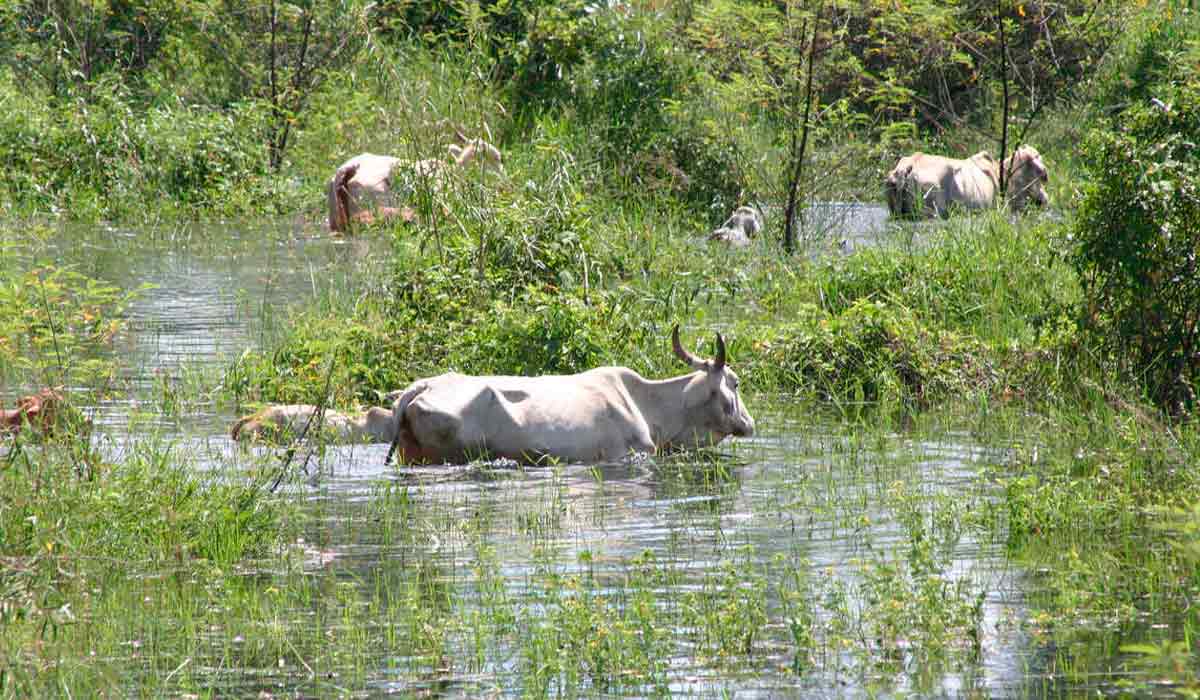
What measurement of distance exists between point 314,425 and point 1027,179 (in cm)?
1243

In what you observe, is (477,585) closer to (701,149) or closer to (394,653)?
(394,653)

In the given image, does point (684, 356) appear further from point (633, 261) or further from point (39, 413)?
point (633, 261)

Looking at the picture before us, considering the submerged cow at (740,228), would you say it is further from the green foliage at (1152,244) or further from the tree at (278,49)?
the tree at (278,49)

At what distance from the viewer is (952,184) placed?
65.0 feet

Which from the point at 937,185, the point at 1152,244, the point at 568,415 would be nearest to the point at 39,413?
the point at 568,415

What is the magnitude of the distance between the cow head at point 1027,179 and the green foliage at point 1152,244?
327 inches

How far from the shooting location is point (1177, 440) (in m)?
9.12

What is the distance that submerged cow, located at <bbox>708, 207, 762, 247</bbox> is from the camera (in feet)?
56.5

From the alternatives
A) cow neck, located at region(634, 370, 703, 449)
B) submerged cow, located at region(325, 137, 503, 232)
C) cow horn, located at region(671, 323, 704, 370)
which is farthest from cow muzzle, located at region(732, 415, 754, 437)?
submerged cow, located at region(325, 137, 503, 232)

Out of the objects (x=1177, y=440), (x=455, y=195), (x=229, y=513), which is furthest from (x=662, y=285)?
(x=229, y=513)

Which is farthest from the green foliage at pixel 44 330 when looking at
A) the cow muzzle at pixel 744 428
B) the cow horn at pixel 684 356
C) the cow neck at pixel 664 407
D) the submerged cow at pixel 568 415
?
the cow muzzle at pixel 744 428

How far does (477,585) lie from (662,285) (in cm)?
742

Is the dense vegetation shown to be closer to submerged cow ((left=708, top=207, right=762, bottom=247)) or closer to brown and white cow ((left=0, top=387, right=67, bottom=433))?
brown and white cow ((left=0, top=387, right=67, bottom=433))

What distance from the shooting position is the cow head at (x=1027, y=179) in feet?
63.6
